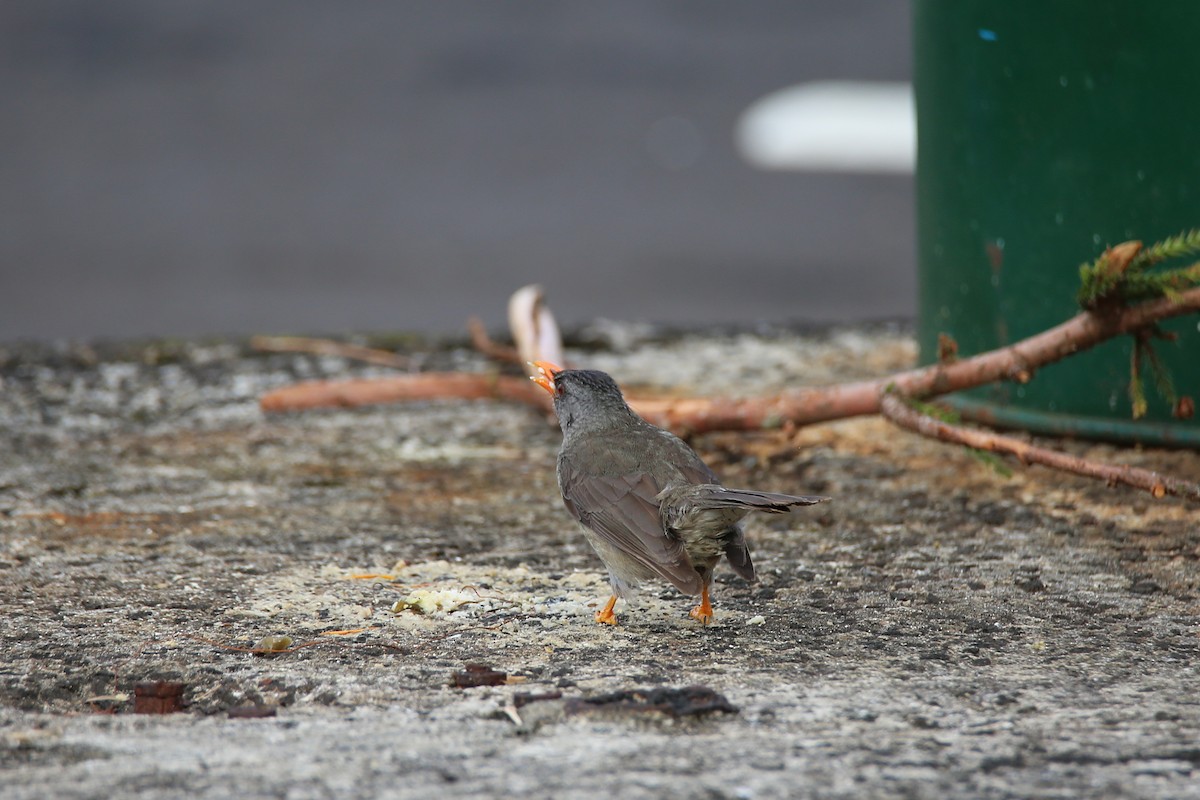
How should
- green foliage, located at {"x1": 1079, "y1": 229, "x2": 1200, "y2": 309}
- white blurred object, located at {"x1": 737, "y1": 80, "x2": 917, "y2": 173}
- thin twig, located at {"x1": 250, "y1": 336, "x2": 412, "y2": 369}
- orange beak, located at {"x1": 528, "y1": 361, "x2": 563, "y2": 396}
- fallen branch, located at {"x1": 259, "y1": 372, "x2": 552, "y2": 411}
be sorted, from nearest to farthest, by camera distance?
green foliage, located at {"x1": 1079, "y1": 229, "x2": 1200, "y2": 309}, orange beak, located at {"x1": 528, "y1": 361, "x2": 563, "y2": 396}, fallen branch, located at {"x1": 259, "y1": 372, "x2": 552, "y2": 411}, thin twig, located at {"x1": 250, "y1": 336, "x2": 412, "y2": 369}, white blurred object, located at {"x1": 737, "y1": 80, "x2": 917, "y2": 173}

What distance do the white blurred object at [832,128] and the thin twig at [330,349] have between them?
256 inches

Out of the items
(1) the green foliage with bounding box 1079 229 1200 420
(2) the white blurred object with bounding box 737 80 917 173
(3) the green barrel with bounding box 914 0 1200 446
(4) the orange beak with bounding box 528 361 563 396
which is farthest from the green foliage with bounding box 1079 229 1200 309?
(2) the white blurred object with bounding box 737 80 917 173

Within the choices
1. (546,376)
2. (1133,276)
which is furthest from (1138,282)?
(546,376)

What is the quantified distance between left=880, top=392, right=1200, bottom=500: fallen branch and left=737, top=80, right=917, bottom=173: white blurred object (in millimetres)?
7876

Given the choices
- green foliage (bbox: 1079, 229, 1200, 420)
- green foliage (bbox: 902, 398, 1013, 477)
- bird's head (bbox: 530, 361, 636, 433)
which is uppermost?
green foliage (bbox: 1079, 229, 1200, 420)

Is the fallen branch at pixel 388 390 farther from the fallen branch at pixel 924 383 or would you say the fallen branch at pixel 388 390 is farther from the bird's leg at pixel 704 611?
the bird's leg at pixel 704 611

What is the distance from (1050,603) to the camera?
3.01m

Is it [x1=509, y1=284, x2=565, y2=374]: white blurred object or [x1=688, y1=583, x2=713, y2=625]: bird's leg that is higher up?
[x1=509, y1=284, x2=565, y2=374]: white blurred object

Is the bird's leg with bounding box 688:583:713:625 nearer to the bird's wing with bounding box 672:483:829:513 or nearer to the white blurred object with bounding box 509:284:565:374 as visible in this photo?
the bird's wing with bounding box 672:483:829:513

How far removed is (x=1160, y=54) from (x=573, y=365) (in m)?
2.77

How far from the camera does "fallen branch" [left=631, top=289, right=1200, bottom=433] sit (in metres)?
3.53

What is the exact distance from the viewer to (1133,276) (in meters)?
3.41

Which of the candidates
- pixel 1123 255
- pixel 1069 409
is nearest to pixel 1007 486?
pixel 1069 409

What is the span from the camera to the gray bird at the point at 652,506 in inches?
113
